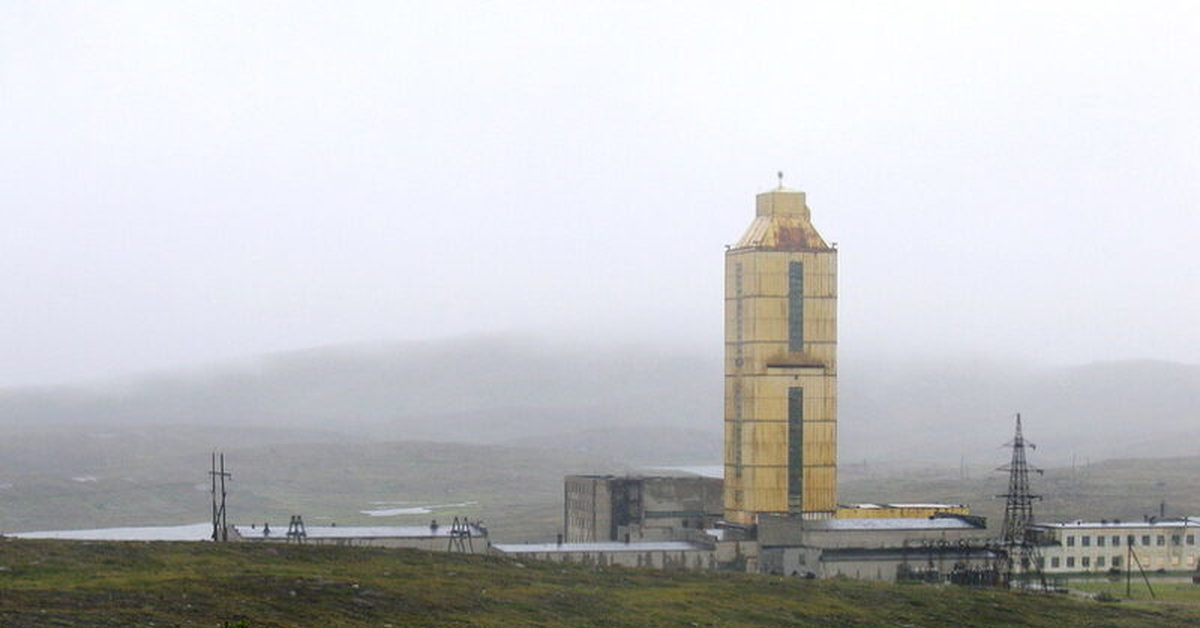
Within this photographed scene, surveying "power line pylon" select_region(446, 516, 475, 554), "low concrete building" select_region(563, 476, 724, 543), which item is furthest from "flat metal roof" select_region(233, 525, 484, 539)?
"low concrete building" select_region(563, 476, 724, 543)

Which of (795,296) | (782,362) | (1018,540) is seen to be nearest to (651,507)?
(782,362)

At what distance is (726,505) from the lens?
100312 millimetres

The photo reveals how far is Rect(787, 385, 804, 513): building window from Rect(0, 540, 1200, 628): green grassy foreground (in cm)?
1404

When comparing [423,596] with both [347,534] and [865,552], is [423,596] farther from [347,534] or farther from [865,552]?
[865,552]

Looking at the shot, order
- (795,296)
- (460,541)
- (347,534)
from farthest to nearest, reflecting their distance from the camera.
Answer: (795,296), (347,534), (460,541)

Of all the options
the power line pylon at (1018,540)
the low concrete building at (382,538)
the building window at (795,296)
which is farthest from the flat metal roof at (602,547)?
the power line pylon at (1018,540)

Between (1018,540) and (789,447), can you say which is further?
(1018,540)

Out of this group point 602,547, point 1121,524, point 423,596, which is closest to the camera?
point 423,596

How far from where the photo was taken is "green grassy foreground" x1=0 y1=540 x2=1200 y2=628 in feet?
192

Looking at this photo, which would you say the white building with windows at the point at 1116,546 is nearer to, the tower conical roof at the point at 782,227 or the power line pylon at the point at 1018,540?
the power line pylon at the point at 1018,540

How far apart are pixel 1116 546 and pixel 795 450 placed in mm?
19637

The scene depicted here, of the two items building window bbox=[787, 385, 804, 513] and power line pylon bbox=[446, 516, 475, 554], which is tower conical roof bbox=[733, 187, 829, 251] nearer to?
building window bbox=[787, 385, 804, 513]

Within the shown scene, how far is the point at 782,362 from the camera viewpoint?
97.4 metres

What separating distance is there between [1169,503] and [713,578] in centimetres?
9191
